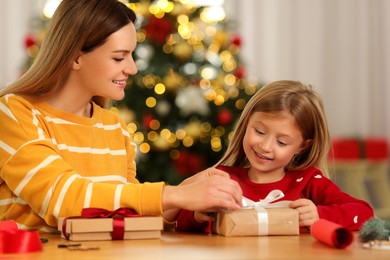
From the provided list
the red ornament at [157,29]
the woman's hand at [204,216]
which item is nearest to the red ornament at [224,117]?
the red ornament at [157,29]

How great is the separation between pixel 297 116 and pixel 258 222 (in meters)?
0.46

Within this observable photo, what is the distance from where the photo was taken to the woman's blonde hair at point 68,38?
208 cm

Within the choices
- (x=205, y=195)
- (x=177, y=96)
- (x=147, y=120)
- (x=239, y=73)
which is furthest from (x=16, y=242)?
(x=239, y=73)

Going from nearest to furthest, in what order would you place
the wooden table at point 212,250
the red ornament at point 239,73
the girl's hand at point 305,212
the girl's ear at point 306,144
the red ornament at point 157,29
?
the wooden table at point 212,250, the girl's hand at point 305,212, the girl's ear at point 306,144, the red ornament at point 157,29, the red ornament at point 239,73

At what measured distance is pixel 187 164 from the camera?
5.57 metres

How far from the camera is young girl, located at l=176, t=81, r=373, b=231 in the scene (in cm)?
208

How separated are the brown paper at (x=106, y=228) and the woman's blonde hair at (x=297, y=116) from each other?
1.88 feet

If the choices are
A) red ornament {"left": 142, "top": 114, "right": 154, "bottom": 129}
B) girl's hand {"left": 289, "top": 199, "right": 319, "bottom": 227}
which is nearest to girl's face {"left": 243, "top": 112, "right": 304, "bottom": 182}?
girl's hand {"left": 289, "top": 199, "right": 319, "bottom": 227}

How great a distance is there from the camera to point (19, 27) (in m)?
6.69

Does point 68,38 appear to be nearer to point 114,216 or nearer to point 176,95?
point 114,216

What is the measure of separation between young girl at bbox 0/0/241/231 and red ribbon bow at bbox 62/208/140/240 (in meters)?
0.08

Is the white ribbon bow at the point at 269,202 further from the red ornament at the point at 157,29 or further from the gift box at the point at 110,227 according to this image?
the red ornament at the point at 157,29

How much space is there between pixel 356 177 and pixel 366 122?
2.94 ft

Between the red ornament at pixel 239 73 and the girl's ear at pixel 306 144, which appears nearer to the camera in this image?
the girl's ear at pixel 306 144
